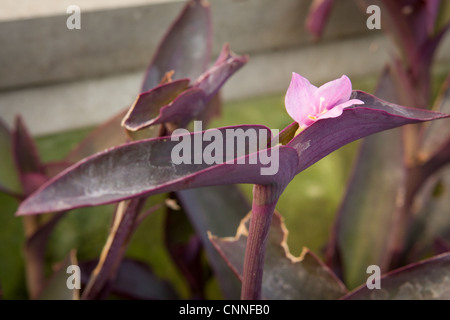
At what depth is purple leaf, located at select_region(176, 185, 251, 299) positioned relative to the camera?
0.63 metres

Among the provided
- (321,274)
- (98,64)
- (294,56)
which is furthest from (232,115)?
(321,274)

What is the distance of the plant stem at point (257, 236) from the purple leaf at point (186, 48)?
24cm

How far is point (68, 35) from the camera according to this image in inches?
31.6

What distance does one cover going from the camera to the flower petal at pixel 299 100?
0.33 meters

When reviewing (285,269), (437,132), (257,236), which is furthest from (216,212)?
(437,132)

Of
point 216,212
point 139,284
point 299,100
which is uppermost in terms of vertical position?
point 299,100

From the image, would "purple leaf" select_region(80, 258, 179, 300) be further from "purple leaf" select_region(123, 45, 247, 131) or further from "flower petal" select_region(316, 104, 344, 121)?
"flower petal" select_region(316, 104, 344, 121)

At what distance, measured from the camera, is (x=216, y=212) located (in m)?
0.65

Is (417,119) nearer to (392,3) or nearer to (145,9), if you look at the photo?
(392,3)

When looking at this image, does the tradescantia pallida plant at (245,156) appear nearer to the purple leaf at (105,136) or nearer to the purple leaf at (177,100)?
the purple leaf at (177,100)

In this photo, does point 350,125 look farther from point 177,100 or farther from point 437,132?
point 437,132

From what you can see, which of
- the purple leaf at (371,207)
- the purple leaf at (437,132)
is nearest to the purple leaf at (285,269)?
the purple leaf at (371,207)
